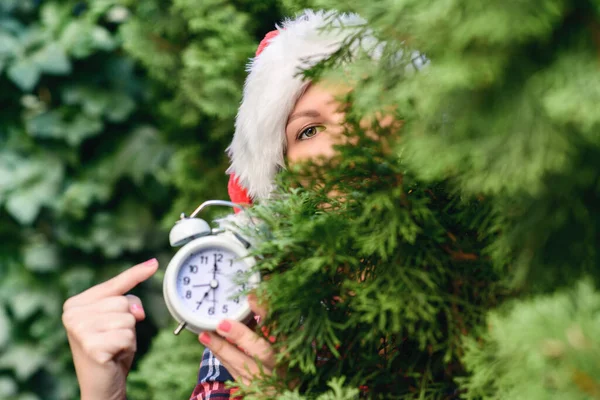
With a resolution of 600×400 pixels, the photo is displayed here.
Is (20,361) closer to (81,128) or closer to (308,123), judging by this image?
(81,128)

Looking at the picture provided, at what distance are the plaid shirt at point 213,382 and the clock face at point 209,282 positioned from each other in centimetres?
40

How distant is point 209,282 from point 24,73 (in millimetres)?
2440

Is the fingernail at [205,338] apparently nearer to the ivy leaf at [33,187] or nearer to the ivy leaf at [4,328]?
the ivy leaf at [33,187]

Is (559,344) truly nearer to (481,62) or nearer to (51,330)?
(481,62)

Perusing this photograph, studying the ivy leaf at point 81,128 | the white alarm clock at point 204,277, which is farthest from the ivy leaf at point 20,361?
the white alarm clock at point 204,277

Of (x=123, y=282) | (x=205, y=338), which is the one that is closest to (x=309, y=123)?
(x=123, y=282)

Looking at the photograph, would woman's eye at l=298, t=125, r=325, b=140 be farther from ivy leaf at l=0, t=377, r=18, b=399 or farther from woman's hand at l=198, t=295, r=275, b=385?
ivy leaf at l=0, t=377, r=18, b=399

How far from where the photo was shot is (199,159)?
2984mm

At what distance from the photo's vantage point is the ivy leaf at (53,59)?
313 centimetres

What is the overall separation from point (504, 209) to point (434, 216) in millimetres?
126

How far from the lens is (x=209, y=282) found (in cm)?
102

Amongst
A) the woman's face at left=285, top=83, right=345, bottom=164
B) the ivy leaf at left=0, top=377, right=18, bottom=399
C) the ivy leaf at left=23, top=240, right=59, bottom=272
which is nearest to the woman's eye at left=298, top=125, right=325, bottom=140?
the woman's face at left=285, top=83, right=345, bottom=164

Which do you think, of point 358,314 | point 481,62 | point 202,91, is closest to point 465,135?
point 481,62

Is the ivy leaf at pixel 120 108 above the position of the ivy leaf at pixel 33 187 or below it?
above
